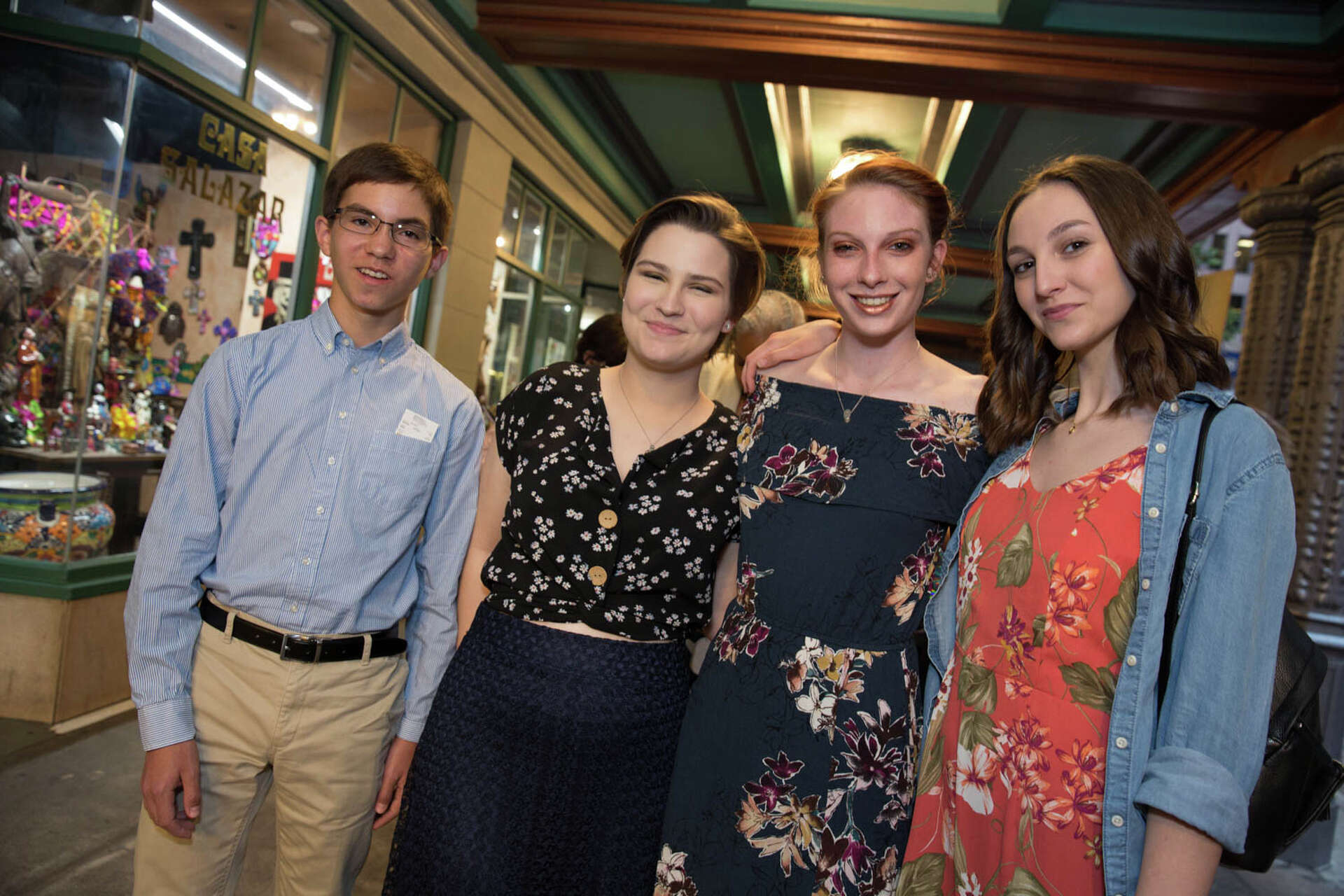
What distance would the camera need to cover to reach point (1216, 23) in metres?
4.56

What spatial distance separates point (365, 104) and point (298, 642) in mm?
4222

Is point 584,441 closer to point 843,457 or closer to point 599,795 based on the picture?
point 843,457

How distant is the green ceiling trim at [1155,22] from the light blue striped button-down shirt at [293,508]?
449cm

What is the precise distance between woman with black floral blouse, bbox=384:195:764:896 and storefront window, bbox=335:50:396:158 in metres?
3.71

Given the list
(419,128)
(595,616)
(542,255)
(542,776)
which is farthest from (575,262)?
(542,776)

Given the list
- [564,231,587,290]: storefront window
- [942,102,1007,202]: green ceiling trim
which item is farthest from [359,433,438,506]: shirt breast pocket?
[564,231,587,290]: storefront window

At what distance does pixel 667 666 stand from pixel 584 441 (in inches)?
17.9

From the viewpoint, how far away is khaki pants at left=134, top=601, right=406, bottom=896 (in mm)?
1560

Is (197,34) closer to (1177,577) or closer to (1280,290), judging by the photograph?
(1177,577)

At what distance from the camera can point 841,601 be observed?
5.09 feet

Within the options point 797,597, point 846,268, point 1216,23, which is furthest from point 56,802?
point 1216,23

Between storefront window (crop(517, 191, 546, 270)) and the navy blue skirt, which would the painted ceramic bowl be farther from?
storefront window (crop(517, 191, 546, 270))

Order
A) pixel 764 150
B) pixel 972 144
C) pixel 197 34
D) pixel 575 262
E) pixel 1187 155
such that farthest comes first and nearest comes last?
pixel 575 262 < pixel 764 150 < pixel 972 144 < pixel 1187 155 < pixel 197 34

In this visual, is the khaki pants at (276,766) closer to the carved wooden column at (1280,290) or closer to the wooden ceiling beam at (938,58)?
the wooden ceiling beam at (938,58)
